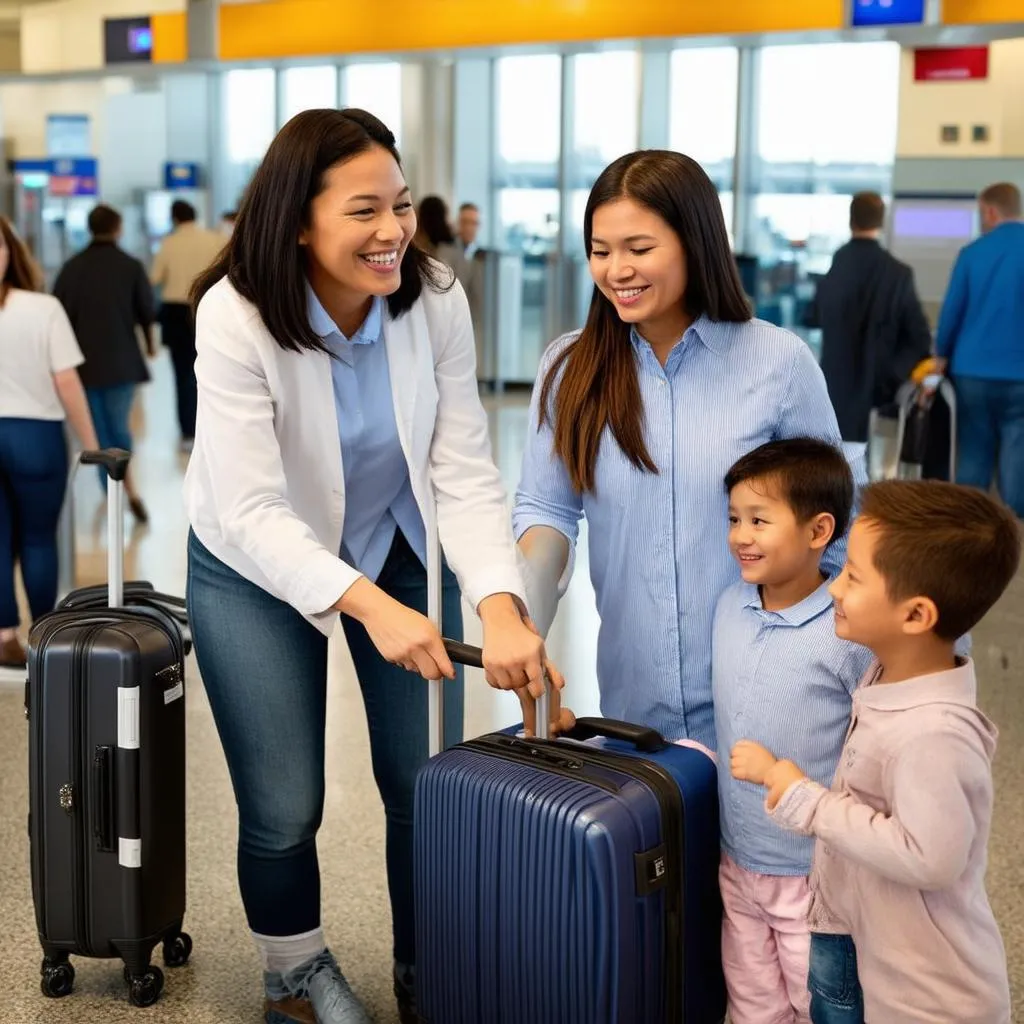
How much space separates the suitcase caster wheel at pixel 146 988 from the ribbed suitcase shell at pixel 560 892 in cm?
79

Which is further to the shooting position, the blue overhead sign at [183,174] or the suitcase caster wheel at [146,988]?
the blue overhead sign at [183,174]

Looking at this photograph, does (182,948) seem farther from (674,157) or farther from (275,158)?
(674,157)

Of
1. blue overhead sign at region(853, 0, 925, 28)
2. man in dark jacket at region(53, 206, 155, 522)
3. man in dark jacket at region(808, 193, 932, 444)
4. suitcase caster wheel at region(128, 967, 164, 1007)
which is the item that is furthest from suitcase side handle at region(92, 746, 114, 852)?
blue overhead sign at region(853, 0, 925, 28)

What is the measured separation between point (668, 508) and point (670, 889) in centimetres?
57

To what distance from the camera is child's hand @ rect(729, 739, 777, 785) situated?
1.88 meters

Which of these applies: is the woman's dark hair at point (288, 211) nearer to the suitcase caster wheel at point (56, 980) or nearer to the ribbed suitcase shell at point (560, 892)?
the ribbed suitcase shell at point (560, 892)

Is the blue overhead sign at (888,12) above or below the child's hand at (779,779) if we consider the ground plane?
above

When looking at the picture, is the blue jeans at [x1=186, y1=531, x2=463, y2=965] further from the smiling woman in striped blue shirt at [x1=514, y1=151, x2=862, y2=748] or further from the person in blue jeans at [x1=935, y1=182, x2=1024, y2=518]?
the person in blue jeans at [x1=935, y1=182, x2=1024, y2=518]

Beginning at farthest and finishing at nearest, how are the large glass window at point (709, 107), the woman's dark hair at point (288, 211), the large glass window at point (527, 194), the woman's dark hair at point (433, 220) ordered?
the large glass window at point (527, 194) → the large glass window at point (709, 107) → the woman's dark hair at point (433, 220) → the woman's dark hair at point (288, 211)

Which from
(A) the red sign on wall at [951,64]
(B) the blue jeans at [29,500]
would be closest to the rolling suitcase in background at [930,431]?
(A) the red sign on wall at [951,64]

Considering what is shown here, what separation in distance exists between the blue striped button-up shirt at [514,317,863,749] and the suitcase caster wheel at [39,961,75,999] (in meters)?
1.20

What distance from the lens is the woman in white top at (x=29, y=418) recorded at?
15.7 ft

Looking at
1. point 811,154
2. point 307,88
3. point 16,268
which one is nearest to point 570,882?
point 16,268

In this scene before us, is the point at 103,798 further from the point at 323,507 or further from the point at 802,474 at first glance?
the point at 802,474
